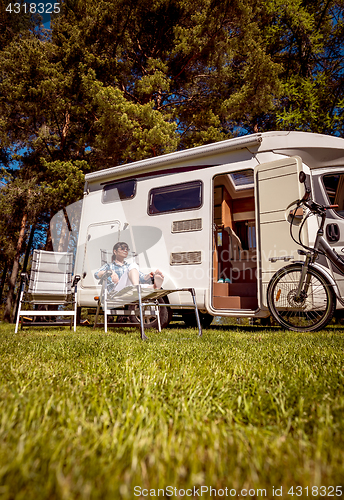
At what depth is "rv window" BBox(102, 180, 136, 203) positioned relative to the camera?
19.0 feet

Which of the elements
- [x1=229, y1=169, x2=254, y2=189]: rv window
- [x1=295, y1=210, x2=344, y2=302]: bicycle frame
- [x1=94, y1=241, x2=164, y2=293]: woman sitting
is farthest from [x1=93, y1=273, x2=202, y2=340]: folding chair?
[x1=229, y1=169, x2=254, y2=189]: rv window

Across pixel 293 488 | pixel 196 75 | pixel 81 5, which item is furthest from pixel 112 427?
pixel 81 5

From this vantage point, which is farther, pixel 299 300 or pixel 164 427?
pixel 299 300

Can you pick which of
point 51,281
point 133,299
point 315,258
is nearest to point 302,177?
point 315,258

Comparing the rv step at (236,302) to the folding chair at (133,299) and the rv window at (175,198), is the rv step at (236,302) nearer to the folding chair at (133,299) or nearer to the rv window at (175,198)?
the folding chair at (133,299)

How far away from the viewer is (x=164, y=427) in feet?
3.00

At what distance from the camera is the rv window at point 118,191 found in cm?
579

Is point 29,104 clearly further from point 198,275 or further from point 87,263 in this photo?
point 198,275

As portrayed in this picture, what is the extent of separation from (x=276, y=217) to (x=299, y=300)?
119 cm

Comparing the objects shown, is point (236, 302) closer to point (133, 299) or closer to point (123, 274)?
point (133, 299)

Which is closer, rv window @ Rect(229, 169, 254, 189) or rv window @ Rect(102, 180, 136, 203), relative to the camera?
rv window @ Rect(102, 180, 136, 203)

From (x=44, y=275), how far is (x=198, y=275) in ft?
9.32

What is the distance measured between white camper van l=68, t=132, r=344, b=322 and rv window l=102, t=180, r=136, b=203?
0.06 ft

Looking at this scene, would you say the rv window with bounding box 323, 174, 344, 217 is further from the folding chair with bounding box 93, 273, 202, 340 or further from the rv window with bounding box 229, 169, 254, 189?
the folding chair with bounding box 93, 273, 202, 340
